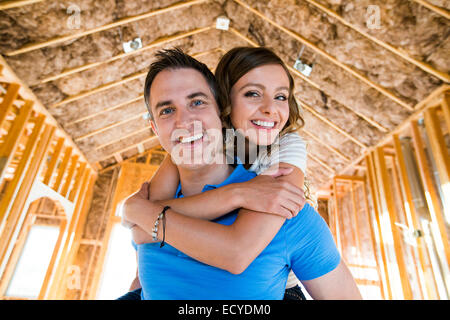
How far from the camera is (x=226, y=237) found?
0.91m

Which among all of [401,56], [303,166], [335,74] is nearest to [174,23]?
[335,74]

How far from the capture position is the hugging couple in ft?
2.98

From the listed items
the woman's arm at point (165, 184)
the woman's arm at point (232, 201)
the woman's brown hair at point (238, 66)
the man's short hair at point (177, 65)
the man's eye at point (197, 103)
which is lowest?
the woman's arm at point (232, 201)

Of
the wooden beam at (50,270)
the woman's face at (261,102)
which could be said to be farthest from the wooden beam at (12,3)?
the wooden beam at (50,270)

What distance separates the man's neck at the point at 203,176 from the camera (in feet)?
4.13

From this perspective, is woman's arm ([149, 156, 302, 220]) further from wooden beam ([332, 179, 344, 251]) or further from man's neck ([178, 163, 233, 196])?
wooden beam ([332, 179, 344, 251])

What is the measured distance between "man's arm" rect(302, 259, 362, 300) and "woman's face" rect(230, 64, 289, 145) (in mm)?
861

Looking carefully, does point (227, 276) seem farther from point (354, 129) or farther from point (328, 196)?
point (328, 196)

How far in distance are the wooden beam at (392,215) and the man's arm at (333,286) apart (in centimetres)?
453

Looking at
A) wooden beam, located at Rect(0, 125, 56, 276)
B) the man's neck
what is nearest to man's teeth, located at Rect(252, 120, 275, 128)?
the man's neck

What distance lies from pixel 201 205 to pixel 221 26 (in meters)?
4.88

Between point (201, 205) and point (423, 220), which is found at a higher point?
point (423, 220)

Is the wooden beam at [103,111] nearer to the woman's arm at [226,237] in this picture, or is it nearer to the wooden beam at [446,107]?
the wooden beam at [446,107]

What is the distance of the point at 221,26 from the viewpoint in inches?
203
